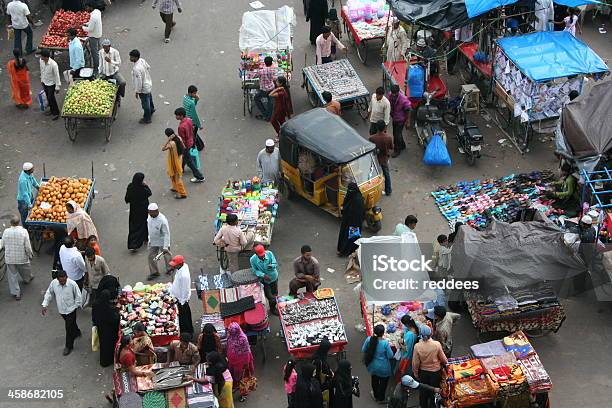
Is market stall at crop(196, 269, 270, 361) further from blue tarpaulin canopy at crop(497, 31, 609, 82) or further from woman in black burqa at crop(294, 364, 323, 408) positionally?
blue tarpaulin canopy at crop(497, 31, 609, 82)

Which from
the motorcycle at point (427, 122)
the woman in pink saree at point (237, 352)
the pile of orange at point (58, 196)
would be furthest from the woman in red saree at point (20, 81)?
the woman in pink saree at point (237, 352)

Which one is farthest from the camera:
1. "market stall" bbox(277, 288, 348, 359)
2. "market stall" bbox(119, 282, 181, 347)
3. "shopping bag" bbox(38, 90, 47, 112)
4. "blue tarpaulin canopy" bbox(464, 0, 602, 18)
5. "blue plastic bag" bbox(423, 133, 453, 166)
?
"shopping bag" bbox(38, 90, 47, 112)

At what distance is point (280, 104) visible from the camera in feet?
61.6

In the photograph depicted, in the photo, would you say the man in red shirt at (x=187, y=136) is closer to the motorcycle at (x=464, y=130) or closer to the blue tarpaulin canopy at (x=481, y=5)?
the motorcycle at (x=464, y=130)

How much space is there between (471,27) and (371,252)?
24.5 ft

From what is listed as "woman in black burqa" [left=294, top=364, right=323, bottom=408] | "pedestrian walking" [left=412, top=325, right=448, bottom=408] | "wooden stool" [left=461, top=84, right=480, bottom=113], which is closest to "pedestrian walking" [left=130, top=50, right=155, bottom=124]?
"wooden stool" [left=461, top=84, right=480, bottom=113]

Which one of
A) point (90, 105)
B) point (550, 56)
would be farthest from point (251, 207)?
point (550, 56)

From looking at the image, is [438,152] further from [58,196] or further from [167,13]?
[167,13]

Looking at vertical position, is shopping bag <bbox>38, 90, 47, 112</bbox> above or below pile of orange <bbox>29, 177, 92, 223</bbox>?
below

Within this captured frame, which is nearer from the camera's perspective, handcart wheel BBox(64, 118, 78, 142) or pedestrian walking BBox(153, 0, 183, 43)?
handcart wheel BBox(64, 118, 78, 142)

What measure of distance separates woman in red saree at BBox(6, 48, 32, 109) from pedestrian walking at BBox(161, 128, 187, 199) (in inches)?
182

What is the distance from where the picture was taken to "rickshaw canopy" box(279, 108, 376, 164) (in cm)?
1642

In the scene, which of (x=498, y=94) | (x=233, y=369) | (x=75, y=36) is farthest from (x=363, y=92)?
(x=233, y=369)

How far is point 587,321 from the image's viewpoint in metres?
15.0
